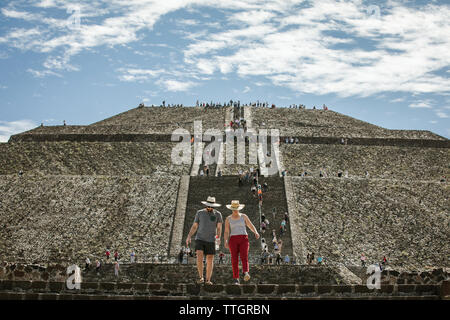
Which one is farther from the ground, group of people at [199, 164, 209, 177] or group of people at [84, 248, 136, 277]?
group of people at [199, 164, 209, 177]

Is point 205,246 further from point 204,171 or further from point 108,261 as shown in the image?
point 204,171

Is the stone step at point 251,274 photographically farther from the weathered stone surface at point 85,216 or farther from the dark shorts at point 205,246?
the dark shorts at point 205,246

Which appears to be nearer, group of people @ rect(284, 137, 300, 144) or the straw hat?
the straw hat

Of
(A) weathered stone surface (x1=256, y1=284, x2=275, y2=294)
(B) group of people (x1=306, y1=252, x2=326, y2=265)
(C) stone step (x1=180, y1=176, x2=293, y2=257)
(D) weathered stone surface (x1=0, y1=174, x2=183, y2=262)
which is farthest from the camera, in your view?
(C) stone step (x1=180, y1=176, x2=293, y2=257)

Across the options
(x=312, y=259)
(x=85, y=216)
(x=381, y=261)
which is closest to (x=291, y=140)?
(x=85, y=216)

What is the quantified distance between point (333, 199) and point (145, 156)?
51.3 ft

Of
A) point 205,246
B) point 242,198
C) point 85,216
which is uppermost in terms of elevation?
point 242,198

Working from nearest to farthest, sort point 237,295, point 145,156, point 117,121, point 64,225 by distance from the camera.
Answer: point 237,295, point 64,225, point 145,156, point 117,121

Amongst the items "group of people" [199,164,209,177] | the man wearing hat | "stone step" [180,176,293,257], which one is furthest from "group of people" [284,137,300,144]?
the man wearing hat

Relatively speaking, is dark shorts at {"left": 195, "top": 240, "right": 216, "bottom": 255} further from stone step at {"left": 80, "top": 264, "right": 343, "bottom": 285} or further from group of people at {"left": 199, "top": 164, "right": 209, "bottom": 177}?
group of people at {"left": 199, "top": 164, "right": 209, "bottom": 177}

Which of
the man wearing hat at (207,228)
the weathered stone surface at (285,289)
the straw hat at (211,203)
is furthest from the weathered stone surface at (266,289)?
the straw hat at (211,203)
